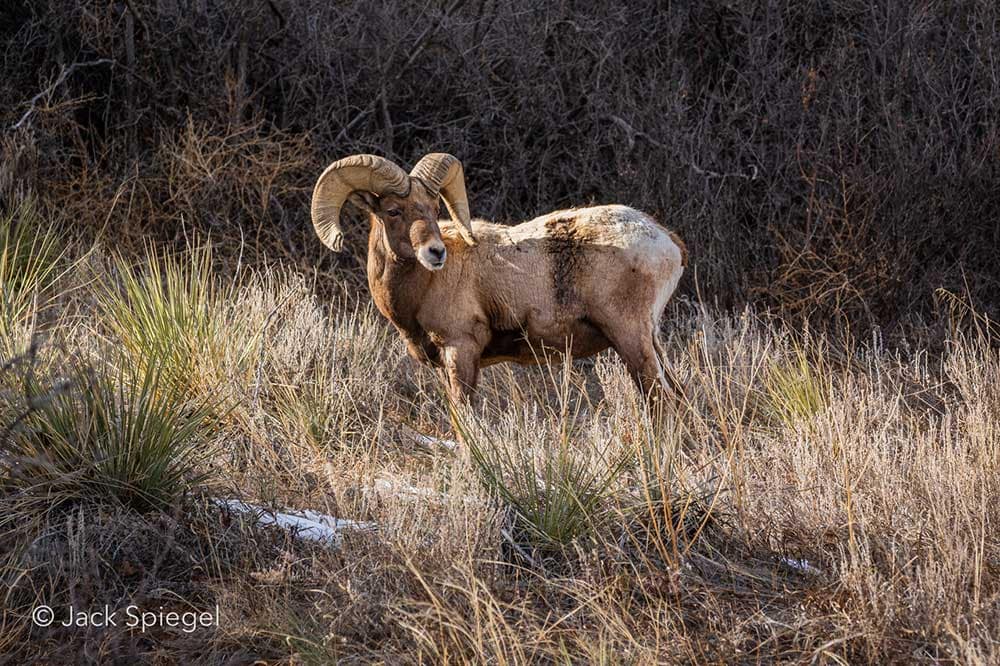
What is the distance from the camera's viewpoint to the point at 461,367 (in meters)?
6.86

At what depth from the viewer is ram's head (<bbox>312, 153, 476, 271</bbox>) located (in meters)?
6.77

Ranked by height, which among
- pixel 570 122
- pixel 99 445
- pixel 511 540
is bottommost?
pixel 570 122

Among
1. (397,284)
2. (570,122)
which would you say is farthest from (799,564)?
(570,122)

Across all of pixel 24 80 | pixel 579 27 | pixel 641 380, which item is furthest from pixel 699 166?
pixel 24 80

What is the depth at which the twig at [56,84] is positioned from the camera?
36.5 feet

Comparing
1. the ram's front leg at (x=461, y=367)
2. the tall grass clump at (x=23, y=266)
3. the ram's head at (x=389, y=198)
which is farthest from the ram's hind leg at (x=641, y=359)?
the tall grass clump at (x=23, y=266)

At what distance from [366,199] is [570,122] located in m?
5.43

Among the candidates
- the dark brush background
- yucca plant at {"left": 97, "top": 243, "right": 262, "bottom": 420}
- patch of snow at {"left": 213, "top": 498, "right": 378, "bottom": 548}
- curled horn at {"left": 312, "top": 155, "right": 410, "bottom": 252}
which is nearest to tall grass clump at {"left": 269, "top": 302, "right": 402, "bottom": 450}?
yucca plant at {"left": 97, "top": 243, "right": 262, "bottom": 420}

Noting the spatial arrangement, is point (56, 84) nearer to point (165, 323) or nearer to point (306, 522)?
point (165, 323)

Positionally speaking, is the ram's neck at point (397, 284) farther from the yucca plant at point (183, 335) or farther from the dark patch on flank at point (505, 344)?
the yucca plant at point (183, 335)

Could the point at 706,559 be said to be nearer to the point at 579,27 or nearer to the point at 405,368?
the point at 405,368

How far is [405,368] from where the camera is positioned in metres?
9.12

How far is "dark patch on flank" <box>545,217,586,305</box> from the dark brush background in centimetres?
349

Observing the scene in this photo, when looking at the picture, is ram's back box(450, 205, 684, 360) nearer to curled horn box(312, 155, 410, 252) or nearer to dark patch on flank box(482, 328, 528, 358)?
dark patch on flank box(482, 328, 528, 358)
